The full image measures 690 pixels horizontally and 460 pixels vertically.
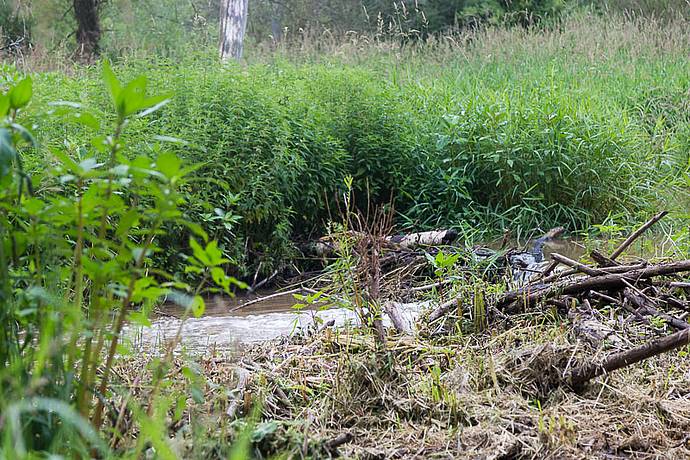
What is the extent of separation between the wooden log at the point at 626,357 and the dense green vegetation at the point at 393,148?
3080 mm

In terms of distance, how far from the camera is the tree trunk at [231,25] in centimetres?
1179

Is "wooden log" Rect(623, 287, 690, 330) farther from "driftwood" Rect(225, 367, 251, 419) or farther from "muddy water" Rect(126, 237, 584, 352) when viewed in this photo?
"driftwood" Rect(225, 367, 251, 419)

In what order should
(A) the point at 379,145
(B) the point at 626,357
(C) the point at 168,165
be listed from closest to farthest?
1. (C) the point at 168,165
2. (B) the point at 626,357
3. (A) the point at 379,145

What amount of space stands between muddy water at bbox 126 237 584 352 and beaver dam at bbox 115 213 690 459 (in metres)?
0.18

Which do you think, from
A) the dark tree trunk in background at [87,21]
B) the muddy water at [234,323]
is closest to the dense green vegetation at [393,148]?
the muddy water at [234,323]

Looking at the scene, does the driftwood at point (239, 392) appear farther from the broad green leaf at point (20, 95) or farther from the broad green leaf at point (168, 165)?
the broad green leaf at point (20, 95)

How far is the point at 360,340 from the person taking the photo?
3.06 meters

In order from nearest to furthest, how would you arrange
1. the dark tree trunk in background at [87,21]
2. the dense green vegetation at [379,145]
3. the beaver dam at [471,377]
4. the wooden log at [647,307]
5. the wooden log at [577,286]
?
the beaver dam at [471,377] → the wooden log at [647,307] → the wooden log at [577,286] → the dense green vegetation at [379,145] → the dark tree trunk in background at [87,21]

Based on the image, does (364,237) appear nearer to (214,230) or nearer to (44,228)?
(44,228)

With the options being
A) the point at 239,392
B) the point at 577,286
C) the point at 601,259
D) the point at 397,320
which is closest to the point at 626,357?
the point at 577,286

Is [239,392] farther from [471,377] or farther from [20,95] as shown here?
[20,95]

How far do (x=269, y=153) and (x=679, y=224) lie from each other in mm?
3680

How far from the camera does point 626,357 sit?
8.89 ft

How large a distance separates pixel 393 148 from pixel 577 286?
4.01 m
